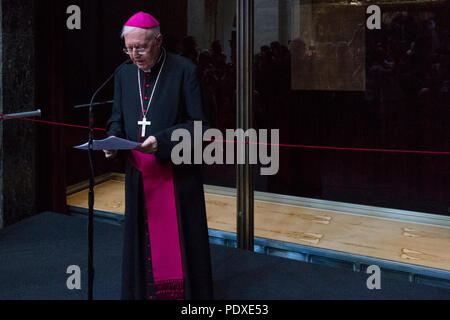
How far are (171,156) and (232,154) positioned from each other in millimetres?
2215

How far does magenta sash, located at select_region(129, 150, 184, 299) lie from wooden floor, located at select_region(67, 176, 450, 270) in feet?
4.84

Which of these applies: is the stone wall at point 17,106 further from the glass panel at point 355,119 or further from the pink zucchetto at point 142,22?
the pink zucchetto at point 142,22

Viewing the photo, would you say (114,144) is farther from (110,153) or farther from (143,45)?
(143,45)

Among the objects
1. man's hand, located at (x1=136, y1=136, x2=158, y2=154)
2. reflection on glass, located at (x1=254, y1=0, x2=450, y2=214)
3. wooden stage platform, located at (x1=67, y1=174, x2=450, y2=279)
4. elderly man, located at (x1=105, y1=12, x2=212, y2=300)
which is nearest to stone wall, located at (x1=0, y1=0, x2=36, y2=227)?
wooden stage platform, located at (x1=67, y1=174, x2=450, y2=279)

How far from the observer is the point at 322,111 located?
15.0ft

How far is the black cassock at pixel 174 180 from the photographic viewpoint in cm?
274

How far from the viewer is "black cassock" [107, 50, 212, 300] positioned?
274 centimetres

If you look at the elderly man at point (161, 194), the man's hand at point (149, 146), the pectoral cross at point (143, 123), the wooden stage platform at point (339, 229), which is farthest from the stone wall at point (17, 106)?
the man's hand at point (149, 146)

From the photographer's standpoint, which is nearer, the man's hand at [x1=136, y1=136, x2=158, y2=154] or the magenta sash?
the man's hand at [x1=136, y1=136, x2=158, y2=154]

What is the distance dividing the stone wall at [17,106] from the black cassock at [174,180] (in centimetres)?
206

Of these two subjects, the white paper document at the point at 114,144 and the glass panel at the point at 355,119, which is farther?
the glass panel at the point at 355,119

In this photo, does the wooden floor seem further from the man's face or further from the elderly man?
the man's face

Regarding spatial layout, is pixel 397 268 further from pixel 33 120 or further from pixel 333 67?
pixel 33 120
